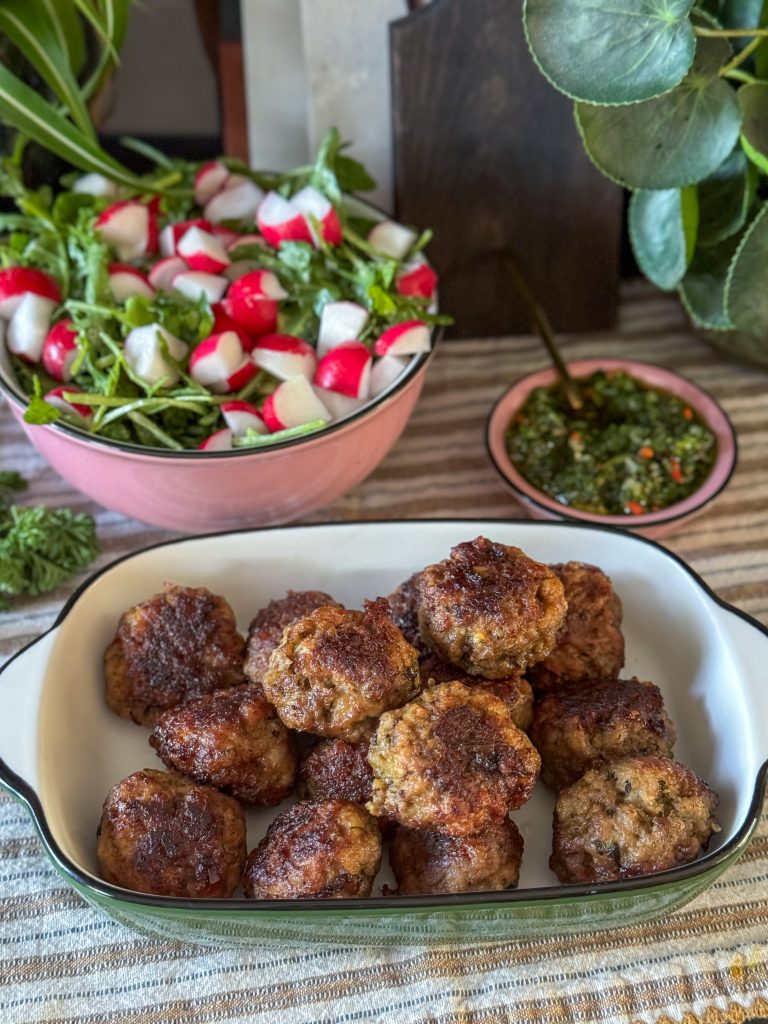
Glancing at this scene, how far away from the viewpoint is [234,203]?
6.41ft

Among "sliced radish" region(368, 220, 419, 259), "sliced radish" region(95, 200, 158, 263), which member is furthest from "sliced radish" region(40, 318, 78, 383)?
"sliced radish" region(368, 220, 419, 259)

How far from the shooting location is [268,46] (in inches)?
86.7

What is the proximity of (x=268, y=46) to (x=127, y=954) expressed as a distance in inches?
73.2

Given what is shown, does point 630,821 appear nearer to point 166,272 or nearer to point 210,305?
point 210,305

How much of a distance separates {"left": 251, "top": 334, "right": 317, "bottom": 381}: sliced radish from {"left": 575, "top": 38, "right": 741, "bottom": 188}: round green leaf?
1.91ft

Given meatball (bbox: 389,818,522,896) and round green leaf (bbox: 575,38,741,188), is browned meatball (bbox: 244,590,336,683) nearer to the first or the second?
meatball (bbox: 389,818,522,896)

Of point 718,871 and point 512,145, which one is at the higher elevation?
point 512,145

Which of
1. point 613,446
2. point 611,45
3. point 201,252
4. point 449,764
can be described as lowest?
point 613,446

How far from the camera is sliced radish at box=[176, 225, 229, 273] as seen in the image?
5.87ft

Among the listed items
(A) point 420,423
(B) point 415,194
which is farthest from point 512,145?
(A) point 420,423

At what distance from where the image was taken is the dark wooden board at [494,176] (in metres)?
1.90

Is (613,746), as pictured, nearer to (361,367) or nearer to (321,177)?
(361,367)

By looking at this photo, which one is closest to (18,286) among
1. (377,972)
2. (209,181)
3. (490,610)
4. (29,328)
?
(29,328)

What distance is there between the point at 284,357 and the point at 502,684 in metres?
0.70
